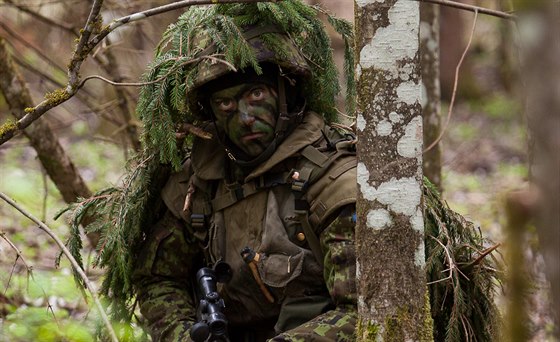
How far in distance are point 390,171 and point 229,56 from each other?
115 centimetres

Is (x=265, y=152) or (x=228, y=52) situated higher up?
(x=228, y=52)

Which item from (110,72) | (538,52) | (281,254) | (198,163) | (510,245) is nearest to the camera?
(538,52)

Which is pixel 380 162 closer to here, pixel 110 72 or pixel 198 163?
pixel 198 163

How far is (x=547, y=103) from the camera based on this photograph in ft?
4.38

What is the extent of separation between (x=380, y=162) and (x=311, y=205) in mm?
821

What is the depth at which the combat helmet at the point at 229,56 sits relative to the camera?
13.1 ft

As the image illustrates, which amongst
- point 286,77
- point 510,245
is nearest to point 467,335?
point 286,77

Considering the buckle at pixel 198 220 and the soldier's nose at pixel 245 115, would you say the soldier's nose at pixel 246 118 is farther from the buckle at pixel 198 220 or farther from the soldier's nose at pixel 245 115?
the buckle at pixel 198 220

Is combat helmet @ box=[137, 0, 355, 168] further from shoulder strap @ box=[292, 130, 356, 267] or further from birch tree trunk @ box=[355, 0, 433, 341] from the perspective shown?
birch tree trunk @ box=[355, 0, 433, 341]

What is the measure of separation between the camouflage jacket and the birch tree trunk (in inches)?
17.6

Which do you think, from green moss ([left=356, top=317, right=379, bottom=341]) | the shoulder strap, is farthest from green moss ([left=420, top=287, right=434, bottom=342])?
the shoulder strap

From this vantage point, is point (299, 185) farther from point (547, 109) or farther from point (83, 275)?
point (547, 109)

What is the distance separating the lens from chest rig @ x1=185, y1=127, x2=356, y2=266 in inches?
154

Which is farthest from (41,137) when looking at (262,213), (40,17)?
(262,213)
